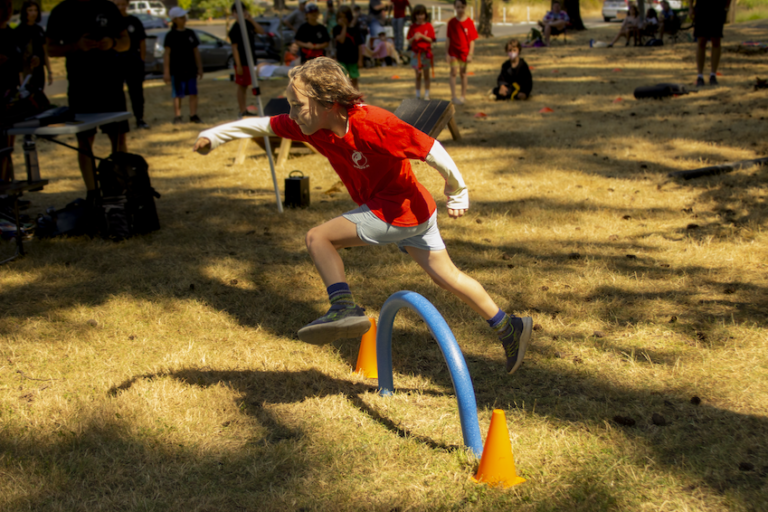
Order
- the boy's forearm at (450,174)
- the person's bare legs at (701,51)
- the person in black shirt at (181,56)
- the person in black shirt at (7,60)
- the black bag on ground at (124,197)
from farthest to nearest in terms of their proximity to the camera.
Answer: the person in black shirt at (181,56), the person's bare legs at (701,51), the black bag on ground at (124,197), the person in black shirt at (7,60), the boy's forearm at (450,174)

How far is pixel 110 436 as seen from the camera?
10.7 feet

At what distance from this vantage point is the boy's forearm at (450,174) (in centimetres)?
294

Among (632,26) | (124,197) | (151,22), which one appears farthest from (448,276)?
(151,22)

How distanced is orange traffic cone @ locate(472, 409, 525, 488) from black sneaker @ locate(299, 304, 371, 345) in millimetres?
728

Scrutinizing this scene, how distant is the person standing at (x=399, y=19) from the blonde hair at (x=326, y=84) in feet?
62.8

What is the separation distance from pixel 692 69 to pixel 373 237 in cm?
1468

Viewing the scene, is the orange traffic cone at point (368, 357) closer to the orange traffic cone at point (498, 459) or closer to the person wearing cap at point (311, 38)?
the orange traffic cone at point (498, 459)

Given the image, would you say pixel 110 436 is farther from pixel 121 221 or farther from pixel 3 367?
pixel 121 221

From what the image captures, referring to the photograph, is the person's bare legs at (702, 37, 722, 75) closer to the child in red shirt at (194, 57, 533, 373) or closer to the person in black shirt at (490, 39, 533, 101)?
the person in black shirt at (490, 39, 533, 101)

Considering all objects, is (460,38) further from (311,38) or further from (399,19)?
(399,19)

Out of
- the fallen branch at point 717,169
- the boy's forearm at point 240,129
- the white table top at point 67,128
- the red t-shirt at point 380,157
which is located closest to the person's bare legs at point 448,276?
the red t-shirt at point 380,157

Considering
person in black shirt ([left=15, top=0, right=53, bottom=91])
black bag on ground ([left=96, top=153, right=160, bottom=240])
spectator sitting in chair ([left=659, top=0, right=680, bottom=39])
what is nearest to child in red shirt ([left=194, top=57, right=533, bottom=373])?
black bag on ground ([left=96, top=153, right=160, bottom=240])

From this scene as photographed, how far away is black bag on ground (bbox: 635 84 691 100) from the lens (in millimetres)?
12031


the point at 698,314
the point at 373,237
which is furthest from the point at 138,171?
the point at 698,314
